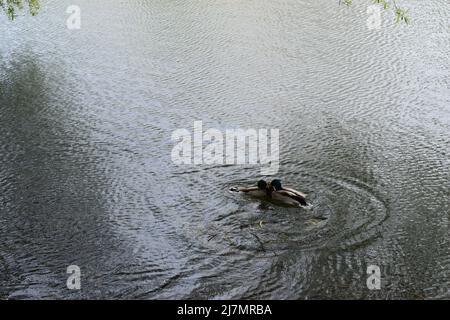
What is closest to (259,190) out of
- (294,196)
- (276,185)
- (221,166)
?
(276,185)

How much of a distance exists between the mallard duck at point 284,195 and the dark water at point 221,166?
0.35ft

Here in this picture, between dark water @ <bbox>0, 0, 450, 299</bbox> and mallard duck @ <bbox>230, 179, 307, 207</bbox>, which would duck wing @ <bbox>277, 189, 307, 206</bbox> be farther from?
dark water @ <bbox>0, 0, 450, 299</bbox>

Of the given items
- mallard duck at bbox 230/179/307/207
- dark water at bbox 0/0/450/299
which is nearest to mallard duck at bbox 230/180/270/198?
mallard duck at bbox 230/179/307/207

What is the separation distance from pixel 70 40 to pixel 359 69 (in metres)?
4.93

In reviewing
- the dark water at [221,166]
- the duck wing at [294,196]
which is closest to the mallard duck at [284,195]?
the duck wing at [294,196]

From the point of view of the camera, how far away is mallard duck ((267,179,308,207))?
23.4ft

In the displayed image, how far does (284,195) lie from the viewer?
718cm

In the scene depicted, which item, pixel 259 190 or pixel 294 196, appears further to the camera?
pixel 259 190

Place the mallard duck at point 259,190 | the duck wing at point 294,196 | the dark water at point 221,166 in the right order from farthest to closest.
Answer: the mallard duck at point 259,190 → the duck wing at point 294,196 → the dark water at point 221,166

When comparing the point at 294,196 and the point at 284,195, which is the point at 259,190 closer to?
the point at 284,195

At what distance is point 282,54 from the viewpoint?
1116 cm

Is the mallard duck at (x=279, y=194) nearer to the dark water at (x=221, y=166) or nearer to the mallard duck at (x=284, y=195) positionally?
the mallard duck at (x=284, y=195)

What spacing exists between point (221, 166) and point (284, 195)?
1109mm

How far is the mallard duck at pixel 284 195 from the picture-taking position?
7117 mm
